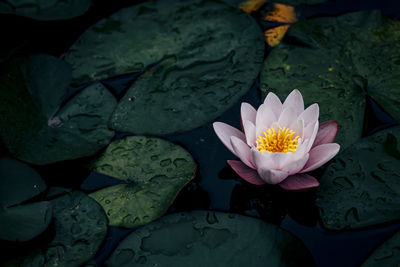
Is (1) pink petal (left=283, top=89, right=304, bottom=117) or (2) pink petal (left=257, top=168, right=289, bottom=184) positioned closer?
(2) pink petal (left=257, top=168, right=289, bottom=184)

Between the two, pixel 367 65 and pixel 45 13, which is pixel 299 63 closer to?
pixel 367 65

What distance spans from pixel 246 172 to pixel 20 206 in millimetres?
1300

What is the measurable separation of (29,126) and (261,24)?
1.98 m

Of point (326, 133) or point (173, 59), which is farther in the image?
point (173, 59)

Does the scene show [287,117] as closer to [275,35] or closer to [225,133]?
[225,133]

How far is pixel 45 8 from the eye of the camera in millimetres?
3062

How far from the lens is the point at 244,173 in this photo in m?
1.96

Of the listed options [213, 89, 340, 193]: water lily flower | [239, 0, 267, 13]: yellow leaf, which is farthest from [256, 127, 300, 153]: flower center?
[239, 0, 267, 13]: yellow leaf

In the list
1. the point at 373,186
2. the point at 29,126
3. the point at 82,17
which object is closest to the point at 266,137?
the point at 373,186

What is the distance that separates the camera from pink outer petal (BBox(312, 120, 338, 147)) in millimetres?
1943

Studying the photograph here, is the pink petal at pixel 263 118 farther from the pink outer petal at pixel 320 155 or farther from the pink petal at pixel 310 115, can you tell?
the pink outer petal at pixel 320 155

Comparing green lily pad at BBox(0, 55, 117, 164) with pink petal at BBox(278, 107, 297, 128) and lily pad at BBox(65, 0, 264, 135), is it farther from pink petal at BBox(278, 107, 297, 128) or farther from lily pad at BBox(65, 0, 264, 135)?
pink petal at BBox(278, 107, 297, 128)

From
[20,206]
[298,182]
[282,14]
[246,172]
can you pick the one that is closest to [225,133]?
[246,172]

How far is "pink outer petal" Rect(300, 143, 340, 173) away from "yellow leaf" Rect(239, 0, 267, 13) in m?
1.67
